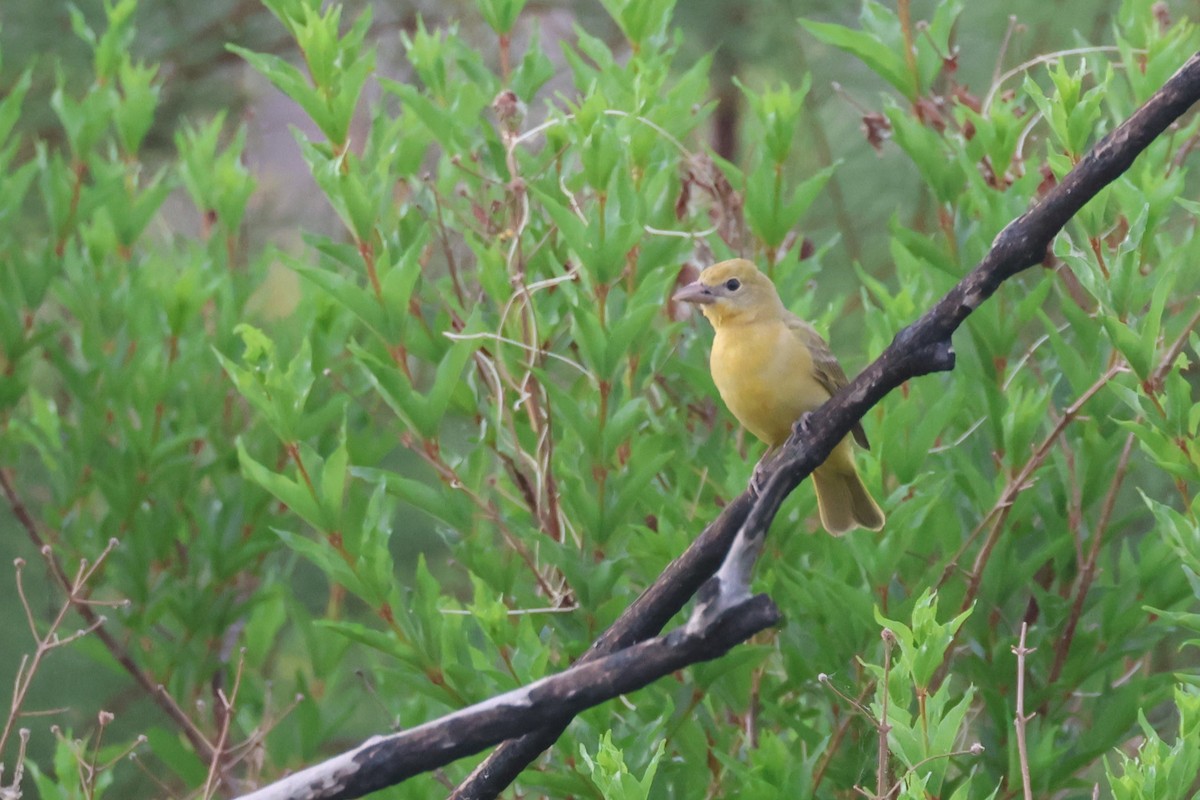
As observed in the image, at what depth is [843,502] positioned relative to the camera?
2.79 m

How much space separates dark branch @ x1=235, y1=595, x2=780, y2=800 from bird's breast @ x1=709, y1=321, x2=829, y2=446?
1.16m

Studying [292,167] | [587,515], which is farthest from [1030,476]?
[292,167]

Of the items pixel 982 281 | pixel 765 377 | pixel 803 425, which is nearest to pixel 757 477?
pixel 803 425

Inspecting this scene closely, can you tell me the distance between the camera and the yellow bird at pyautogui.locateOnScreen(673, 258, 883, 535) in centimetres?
267

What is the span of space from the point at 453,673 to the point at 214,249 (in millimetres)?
1616

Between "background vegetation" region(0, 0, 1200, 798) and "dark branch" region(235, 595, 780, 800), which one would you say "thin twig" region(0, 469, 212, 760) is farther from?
"dark branch" region(235, 595, 780, 800)

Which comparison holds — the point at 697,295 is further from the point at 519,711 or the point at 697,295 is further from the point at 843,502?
the point at 519,711

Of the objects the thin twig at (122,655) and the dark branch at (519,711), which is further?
the thin twig at (122,655)

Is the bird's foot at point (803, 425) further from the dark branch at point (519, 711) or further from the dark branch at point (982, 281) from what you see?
the dark branch at point (519, 711)

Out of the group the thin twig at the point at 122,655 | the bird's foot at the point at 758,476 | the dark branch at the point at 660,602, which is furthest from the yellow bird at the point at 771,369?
the thin twig at the point at 122,655

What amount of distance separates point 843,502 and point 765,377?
10.9 inches

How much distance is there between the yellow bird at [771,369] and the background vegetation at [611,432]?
3.2 inches

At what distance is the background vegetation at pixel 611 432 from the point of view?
7.74 ft

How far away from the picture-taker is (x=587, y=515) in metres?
2.41
